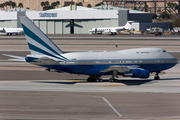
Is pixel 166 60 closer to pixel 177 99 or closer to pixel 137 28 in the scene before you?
pixel 177 99

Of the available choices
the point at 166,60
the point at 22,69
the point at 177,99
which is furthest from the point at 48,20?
the point at 177,99

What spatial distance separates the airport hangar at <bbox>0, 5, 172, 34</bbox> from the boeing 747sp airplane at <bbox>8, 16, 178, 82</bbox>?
14277 cm

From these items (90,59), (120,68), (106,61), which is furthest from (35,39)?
(120,68)

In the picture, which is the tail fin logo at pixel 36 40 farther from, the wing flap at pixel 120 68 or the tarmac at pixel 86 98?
the wing flap at pixel 120 68

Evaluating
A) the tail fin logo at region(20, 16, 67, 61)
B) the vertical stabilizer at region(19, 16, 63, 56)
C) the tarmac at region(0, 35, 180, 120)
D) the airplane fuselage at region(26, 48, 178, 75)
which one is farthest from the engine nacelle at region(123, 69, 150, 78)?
the vertical stabilizer at region(19, 16, 63, 56)

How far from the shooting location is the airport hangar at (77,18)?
184 meters

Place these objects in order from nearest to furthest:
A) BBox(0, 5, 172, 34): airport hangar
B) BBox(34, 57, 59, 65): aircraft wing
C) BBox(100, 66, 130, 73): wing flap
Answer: BBox(34, 57, 59, 65): aircraft wing, BBox(100, 66, 130, 73): wing flap, BBox(0, 5, 172, 34): airport hangar

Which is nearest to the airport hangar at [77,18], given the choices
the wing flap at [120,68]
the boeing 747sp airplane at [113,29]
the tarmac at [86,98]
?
the boeing 747sp airplane at [113,29]

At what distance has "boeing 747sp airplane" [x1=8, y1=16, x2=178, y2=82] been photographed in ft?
119

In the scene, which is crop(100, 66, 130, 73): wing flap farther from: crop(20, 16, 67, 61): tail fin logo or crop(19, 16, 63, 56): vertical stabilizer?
crop(19, 16, 63, 56): vertical stabilizer

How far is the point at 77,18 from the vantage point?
186 meters

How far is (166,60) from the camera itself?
4053 cm

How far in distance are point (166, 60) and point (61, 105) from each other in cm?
2025

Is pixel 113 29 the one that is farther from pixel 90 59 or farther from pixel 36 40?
pixel 36 40
